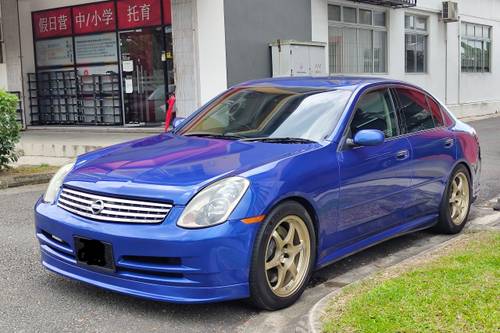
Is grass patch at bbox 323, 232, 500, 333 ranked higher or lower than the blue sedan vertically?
lower

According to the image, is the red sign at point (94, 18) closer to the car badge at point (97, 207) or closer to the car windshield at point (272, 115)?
the car windshield at point (272, 115)

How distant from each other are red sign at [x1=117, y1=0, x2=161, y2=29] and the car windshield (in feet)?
35.1

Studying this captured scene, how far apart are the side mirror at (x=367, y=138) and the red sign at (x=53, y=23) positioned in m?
14.6

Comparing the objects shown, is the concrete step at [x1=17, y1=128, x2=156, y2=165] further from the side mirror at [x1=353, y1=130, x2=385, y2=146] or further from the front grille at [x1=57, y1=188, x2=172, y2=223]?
the side mirror at [x1=353, y1=130, x2=385, y2=146]

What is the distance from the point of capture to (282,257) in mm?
4297

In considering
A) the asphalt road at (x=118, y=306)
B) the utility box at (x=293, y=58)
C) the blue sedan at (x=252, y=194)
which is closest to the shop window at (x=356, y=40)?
the utility box at (x=293, y=58)

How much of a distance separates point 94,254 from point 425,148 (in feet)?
10.6

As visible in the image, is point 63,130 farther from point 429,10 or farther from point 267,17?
point 429,10

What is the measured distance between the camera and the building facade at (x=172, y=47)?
14094 millimetres

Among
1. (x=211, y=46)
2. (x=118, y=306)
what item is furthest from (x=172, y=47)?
(x=118, y=306)

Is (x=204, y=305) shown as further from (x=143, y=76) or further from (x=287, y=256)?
(x=143, y=76)

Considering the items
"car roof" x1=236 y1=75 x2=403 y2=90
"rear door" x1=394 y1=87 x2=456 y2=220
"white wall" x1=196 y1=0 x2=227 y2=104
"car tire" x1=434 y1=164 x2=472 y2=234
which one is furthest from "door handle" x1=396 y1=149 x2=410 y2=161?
"white wall" x1=196 y1=0 x2=227 y2=104

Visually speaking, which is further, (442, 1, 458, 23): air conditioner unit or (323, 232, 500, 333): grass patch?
(442, 1, 458, 23): air conditioner unit

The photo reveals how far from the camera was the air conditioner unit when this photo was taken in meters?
21.7
